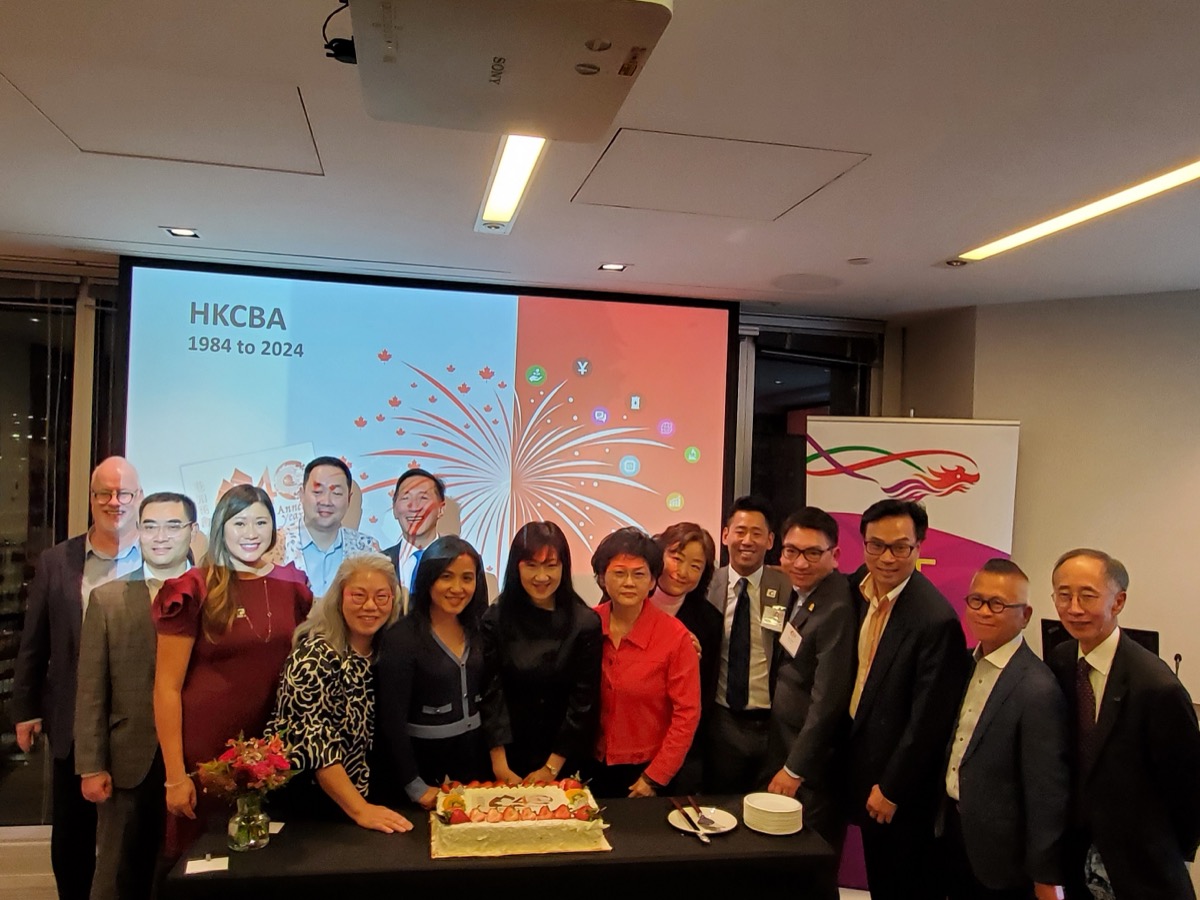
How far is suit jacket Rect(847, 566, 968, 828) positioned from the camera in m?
2.64

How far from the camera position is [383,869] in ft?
6.81

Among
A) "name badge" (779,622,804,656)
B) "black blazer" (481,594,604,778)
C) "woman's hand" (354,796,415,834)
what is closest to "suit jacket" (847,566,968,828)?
"name badge" (779,622,804,656)

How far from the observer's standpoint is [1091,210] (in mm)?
2879

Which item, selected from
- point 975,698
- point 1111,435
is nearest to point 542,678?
point 975,698

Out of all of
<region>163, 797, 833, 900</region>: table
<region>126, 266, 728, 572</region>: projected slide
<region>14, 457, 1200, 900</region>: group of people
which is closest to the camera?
<region>163, 797, 833, 900</region>: table

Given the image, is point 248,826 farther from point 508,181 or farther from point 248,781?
point 508,181

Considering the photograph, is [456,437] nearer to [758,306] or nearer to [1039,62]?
[758,306]

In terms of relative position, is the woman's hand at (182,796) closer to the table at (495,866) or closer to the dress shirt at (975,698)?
the table at (495,866)

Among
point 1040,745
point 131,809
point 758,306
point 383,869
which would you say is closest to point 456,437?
point 758,306

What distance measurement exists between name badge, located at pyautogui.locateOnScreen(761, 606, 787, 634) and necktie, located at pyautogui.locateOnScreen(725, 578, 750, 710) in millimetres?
70

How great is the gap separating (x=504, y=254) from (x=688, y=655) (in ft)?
6.17

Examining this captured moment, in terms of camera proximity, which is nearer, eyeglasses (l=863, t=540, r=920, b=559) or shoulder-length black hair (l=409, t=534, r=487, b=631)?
shoulder-length black hair (l=409, t=534, r=487, b=631)

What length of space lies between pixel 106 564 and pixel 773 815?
8.04 feet

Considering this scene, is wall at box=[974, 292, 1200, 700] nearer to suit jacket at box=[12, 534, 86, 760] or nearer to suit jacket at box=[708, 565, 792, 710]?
suit jacket at box=[708, 565, 792, 710]
